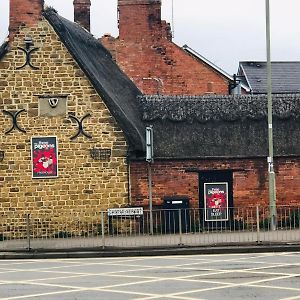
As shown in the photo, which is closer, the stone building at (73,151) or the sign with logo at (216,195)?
the stone building at (73,151)

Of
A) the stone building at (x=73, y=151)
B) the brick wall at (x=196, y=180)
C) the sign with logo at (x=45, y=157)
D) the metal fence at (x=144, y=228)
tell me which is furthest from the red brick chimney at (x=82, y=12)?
the metal fence at (x=144, y=228)

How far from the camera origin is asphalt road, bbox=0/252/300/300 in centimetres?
1351

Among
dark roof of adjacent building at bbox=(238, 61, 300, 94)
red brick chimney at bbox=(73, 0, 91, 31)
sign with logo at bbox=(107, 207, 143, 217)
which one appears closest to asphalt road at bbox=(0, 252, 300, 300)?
sign with logo at bbox=(107, 207, 143, 217)

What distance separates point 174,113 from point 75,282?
521 inches

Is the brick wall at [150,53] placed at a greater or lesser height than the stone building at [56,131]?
greater

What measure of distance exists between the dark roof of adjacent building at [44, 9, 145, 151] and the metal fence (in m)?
2.66

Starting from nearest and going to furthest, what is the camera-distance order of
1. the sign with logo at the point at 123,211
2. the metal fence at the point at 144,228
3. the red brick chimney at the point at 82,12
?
the metal fence at the point at 144,228
the sign with logo at the point at 123,211
the red brick chimney at the point at 82,12

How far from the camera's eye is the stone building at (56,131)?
26203 mm

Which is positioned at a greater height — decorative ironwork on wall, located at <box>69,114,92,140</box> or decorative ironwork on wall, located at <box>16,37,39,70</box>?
decorative ironwork on wall, located at <box>16,37,39,70</box>

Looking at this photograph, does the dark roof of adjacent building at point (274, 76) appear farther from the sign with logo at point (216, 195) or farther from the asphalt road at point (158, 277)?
the asphalt road at point (158, 277)

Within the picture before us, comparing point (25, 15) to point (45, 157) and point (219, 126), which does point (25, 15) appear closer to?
point (45, 157)

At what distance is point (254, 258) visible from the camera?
1944 cm

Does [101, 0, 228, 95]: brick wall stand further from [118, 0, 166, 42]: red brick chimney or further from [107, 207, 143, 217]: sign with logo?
[107, 207, 143, 217]: sign with logo

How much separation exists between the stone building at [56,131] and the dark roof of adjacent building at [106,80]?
1.7 inches
